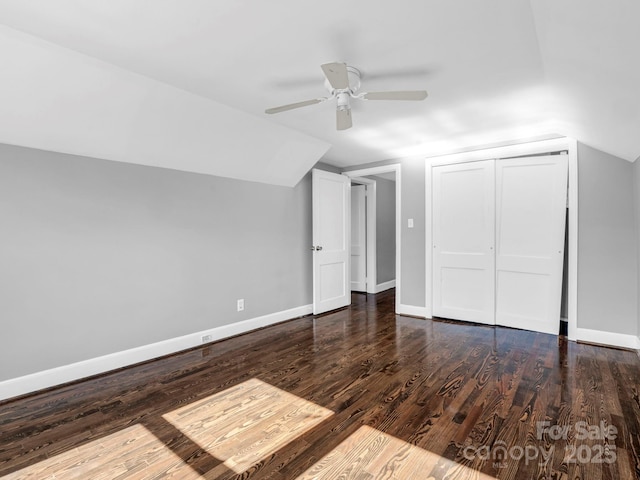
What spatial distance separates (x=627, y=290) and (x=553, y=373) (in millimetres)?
1361

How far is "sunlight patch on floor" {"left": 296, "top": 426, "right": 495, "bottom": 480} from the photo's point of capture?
1594 millimetres

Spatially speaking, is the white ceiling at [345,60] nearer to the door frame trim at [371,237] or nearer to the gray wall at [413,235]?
the gray wall at [413,235]

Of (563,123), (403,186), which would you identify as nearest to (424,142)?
(403,186)

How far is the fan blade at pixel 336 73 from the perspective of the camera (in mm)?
1777

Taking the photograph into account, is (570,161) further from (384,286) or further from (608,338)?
(384,286)

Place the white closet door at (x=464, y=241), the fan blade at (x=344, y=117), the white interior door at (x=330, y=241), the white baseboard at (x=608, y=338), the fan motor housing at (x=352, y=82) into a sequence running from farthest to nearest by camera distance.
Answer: the white interior door at (x=330, y=241)
the white closet door at (x=464, y=241)
the white baseboard at (x=608, y=338)
the fan blade at (x=344, y=117)
the fan motor housing at (x=352, y=82)

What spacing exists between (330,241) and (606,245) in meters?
3.15

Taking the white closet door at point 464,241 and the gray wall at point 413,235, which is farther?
the gray wall at point 413,235

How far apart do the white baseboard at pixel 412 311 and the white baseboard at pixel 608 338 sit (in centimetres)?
166

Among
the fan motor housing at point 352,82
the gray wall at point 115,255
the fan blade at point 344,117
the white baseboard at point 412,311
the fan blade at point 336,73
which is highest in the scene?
the fan motor housing at point 352,82

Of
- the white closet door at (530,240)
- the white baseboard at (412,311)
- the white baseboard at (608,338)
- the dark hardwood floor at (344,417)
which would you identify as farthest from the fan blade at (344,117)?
the white baseboard at (608,338)

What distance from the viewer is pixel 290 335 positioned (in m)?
3.85

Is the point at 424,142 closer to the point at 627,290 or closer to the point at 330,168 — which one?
the point at 330,168

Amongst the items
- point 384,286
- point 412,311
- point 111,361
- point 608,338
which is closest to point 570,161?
point 608,338
